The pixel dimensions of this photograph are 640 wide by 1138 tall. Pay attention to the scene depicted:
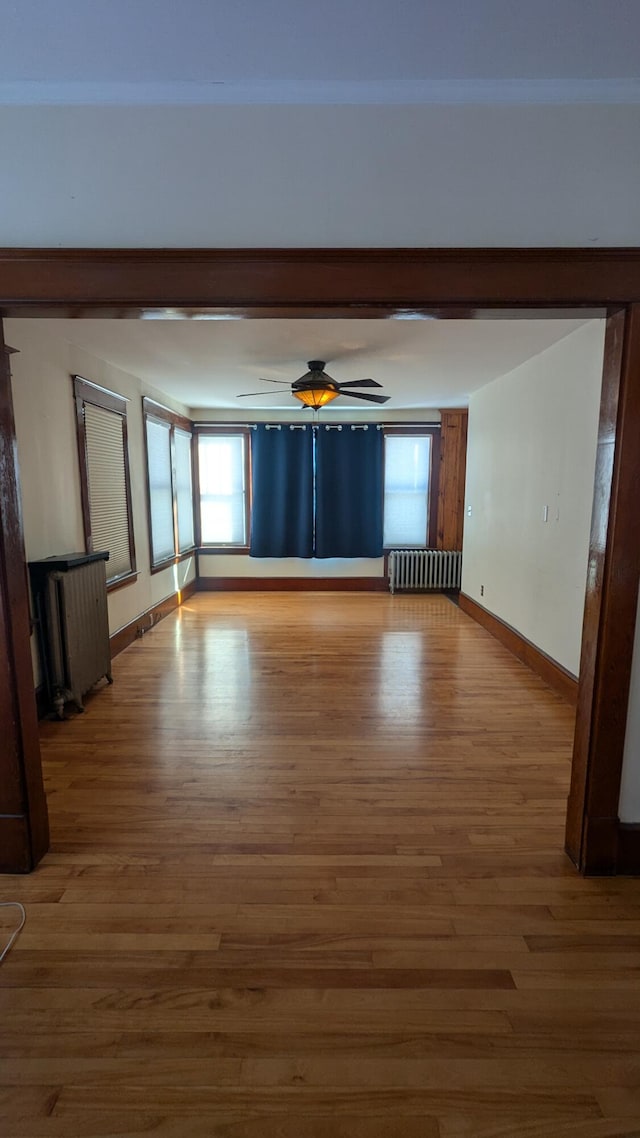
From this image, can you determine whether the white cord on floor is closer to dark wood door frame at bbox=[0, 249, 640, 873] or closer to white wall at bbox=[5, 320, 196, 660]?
white wall at bbox=[5, 320, 196, 660]

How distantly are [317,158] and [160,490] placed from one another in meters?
4.36

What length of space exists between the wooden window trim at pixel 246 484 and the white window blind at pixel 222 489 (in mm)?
42

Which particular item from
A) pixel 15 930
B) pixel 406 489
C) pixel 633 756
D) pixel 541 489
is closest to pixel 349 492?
→ pixel 406 489

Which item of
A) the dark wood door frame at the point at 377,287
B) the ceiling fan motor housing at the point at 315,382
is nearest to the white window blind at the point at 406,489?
the ceiling fan motor housing at the point at 315,382

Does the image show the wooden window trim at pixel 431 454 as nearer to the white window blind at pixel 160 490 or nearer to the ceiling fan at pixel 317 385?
the ceiling fan at pixel 317 385

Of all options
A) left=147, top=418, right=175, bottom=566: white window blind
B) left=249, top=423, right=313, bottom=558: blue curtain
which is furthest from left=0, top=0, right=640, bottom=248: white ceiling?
left=249, top=423, right=313, bottom=558: blue curtain

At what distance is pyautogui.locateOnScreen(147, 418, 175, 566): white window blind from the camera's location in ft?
17.1

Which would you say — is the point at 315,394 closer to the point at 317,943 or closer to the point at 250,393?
the point at 250,393

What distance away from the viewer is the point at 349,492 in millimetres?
6691

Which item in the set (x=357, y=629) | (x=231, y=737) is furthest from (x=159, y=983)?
(x=357, y=629)

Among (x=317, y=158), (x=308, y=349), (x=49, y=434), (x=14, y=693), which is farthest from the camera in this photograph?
(x=308, y=349)

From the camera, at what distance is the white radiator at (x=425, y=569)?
22.1ft

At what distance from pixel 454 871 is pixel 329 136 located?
2600mm

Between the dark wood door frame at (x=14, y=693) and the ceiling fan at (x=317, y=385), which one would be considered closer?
the dark wood door frame at (x=14, y=693)
